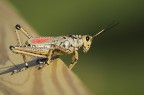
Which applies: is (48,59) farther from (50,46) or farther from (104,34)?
(104,34)

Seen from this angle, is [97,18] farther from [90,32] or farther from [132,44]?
[132,44]

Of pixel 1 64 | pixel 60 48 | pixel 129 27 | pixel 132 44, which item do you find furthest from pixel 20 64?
pixel 129 27

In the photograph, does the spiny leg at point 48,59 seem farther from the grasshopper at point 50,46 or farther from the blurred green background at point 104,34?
the blurred green background at point 104,34

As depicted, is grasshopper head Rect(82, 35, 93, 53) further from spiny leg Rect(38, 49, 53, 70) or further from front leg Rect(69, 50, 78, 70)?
spiny leg Rect(38, 49, 53, 70)

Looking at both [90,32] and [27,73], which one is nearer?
[27,73]

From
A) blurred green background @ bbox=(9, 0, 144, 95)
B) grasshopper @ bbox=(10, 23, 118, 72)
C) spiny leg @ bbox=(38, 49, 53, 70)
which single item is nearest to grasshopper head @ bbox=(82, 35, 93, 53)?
grasshopper @ bbox=(10, 23, 118, 72)
